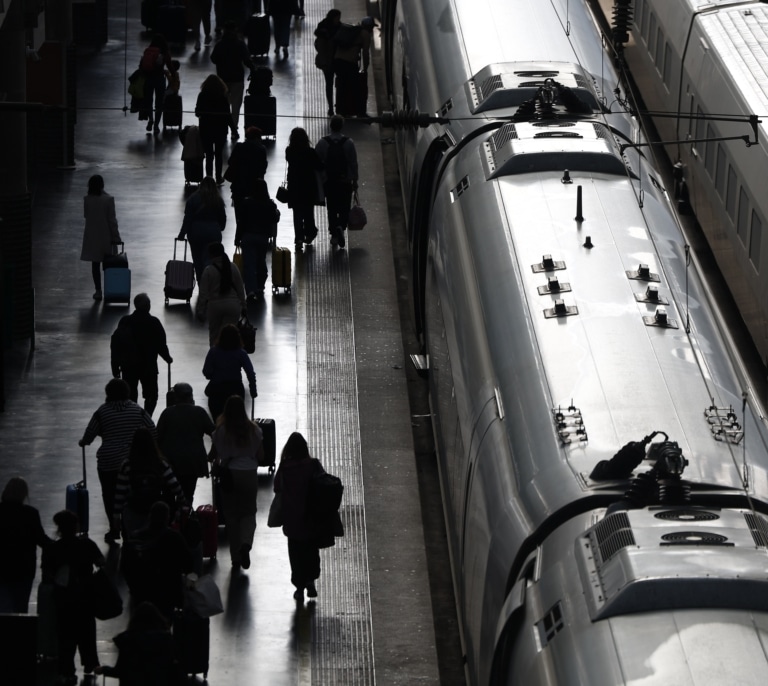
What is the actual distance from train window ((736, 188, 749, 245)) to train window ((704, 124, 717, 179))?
5.62 ft

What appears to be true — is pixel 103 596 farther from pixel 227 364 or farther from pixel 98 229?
pixel 98 229

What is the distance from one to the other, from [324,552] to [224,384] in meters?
1.80

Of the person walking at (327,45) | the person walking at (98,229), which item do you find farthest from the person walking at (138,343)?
the person walking at (327,45)

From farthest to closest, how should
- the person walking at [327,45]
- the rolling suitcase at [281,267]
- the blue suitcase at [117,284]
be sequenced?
the person walking at [327,45], the rolling suitcase at [281,267], the blue suitcase at [117,284]

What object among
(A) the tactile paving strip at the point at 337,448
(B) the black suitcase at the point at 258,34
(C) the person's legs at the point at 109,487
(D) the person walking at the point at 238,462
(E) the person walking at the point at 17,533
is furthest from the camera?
(B) the black suitcase at the point at 258,34

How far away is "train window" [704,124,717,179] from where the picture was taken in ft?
70.0

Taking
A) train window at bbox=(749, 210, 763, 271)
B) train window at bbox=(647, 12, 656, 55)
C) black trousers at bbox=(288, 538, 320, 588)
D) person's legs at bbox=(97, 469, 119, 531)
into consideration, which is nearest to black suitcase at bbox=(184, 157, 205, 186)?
train window at bbox=(647, 12, 656, 55)

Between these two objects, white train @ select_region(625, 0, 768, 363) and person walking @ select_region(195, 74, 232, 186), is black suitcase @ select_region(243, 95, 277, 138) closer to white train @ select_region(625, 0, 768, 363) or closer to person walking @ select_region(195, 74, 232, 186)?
person walking @ select_region(195, 74, 232, 186)

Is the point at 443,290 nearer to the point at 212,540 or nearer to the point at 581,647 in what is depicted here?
the point at 212,540

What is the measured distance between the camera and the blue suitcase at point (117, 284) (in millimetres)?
20297

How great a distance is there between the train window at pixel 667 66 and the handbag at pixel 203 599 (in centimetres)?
1444

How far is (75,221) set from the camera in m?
23.2

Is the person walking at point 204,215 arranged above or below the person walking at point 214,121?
below

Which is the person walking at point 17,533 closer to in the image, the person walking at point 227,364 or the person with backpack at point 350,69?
the person walking at point 227,364
